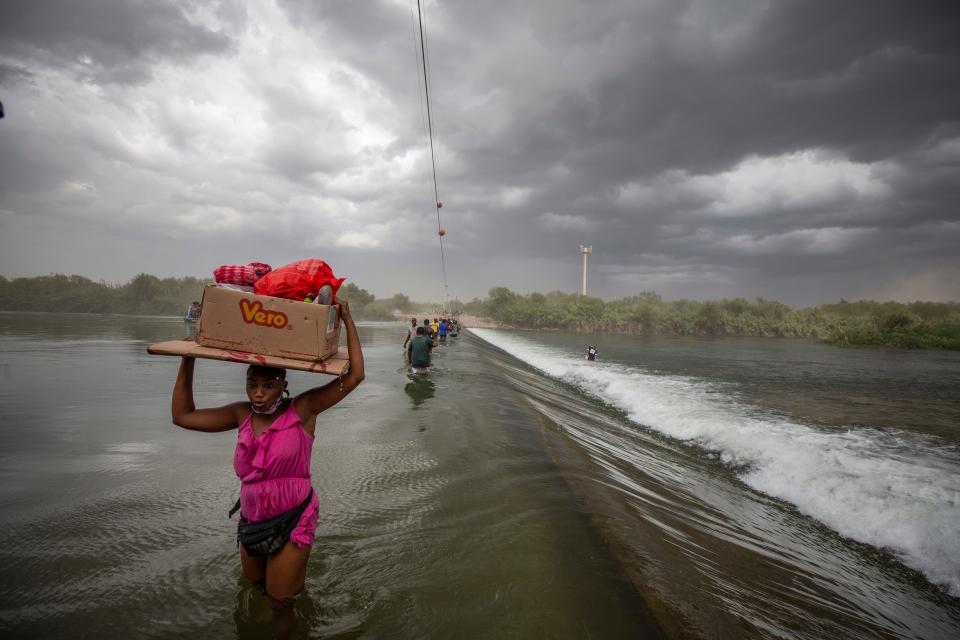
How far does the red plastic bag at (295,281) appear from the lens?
2.46 meters

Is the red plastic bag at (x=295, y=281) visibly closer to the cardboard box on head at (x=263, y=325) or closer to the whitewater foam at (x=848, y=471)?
the cardboard box on head at (x=263, y=325)

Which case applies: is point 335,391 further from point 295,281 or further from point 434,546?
point 434,546

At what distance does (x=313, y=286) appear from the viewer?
2.56 m

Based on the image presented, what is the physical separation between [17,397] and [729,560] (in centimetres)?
1295

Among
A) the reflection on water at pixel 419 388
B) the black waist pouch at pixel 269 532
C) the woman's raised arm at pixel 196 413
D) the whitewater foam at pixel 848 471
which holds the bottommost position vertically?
the whitewater foam at pixel 848 471

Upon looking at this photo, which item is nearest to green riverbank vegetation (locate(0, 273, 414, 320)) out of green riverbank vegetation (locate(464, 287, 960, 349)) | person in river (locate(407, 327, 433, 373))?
green riverbank vegetation (locate(464, 287, 960, 349))

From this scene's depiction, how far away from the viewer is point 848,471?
7.91 m

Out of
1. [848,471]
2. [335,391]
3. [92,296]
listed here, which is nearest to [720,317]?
[848,471]

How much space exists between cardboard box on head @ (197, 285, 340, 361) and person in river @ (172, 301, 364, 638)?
18 cm

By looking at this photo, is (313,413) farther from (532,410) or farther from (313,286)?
(532,410)

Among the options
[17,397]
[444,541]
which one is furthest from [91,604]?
[17,397]

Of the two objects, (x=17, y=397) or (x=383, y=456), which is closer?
(x=383, y=456)

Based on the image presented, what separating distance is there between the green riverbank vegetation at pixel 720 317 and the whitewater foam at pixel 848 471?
73.9 meters

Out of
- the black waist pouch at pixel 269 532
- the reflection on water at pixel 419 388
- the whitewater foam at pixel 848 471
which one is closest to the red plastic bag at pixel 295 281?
the black waist pouch at pixel 269 532
